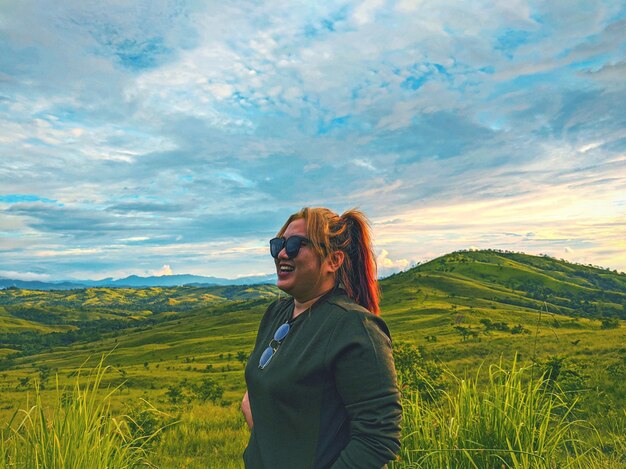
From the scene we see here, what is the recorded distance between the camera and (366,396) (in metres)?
2.89

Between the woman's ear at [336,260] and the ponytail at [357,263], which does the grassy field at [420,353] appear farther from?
the woman's ear at [336,260]

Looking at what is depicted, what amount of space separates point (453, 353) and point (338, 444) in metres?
46.1

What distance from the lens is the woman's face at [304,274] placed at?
3.47 metres

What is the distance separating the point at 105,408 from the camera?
487 cm

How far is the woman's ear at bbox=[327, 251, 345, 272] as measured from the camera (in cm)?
352

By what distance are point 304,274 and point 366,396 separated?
3.31 ft

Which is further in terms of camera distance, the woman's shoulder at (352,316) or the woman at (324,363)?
the woman's shoulder at (352,316)

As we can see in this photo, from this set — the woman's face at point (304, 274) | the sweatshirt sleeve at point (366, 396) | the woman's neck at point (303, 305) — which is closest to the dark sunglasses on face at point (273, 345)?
the woman's neck at point (303, 305)

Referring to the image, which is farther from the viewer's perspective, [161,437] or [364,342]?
[161,437]

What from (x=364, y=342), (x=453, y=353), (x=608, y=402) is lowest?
(x=453, y=353)

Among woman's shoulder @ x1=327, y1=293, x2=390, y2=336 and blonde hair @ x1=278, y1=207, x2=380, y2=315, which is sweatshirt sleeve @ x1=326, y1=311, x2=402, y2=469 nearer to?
woman's shoulder @ x1=327, y1=293, x2=390, y2=336

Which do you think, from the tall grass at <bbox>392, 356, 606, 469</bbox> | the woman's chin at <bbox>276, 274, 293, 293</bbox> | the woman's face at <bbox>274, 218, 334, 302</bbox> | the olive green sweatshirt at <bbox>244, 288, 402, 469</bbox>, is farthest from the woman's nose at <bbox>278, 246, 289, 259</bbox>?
the tall grass at <bbox>392, 356, 606, 469</bbox>

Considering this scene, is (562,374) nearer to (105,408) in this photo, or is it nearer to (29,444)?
(105,408)

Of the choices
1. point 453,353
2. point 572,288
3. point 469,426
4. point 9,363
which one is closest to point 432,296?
point 572,288
